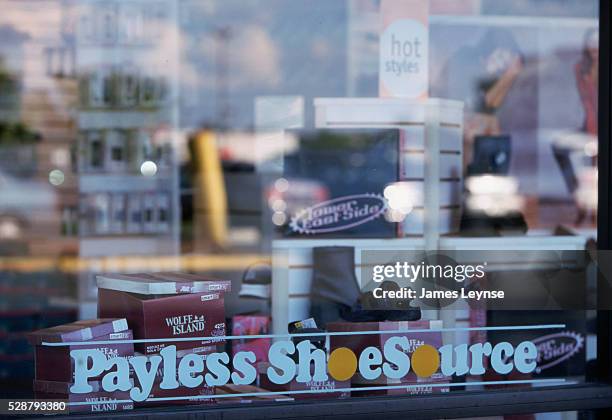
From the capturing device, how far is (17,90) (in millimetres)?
7328

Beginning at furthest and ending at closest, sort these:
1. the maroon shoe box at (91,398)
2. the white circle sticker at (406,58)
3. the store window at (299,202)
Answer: the white circle sticker at (406,58), the store window at (299,202), the maroon shoe box at (91,398)

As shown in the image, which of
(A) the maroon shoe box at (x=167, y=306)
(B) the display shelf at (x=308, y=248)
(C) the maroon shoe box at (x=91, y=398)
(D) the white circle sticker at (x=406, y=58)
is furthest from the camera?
(D) the white circle sticker at (x=406, y=58)

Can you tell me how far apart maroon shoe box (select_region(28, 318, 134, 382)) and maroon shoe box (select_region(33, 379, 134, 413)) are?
31 mm

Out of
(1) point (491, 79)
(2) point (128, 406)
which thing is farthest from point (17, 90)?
(2) point (128, 406)

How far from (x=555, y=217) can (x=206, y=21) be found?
125 inches

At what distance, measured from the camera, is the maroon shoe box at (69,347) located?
3.25 m

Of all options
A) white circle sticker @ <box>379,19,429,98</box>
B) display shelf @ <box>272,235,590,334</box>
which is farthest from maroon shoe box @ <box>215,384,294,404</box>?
white circle sticker @ <box>379,19,429,98</box>

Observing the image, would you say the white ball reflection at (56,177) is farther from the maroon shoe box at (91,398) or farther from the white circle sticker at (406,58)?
the maroon shoe box at (91,398)

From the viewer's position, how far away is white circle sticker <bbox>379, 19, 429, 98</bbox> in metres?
4.61

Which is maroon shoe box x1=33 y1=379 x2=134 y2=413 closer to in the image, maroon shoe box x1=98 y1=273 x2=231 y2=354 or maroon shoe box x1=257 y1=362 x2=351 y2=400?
maroon shoe box x1=98 y1=273 x2=231 y2=354

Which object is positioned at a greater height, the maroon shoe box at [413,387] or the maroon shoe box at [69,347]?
the maroon shoe box at [69,347]

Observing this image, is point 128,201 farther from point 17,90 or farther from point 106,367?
point 106,367

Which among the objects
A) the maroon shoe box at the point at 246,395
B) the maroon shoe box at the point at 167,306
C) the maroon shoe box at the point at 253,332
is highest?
the maroon shoe box at the point at 167,306

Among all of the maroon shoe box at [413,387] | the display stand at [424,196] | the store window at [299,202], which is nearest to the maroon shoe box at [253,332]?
the store window at [299,202]
